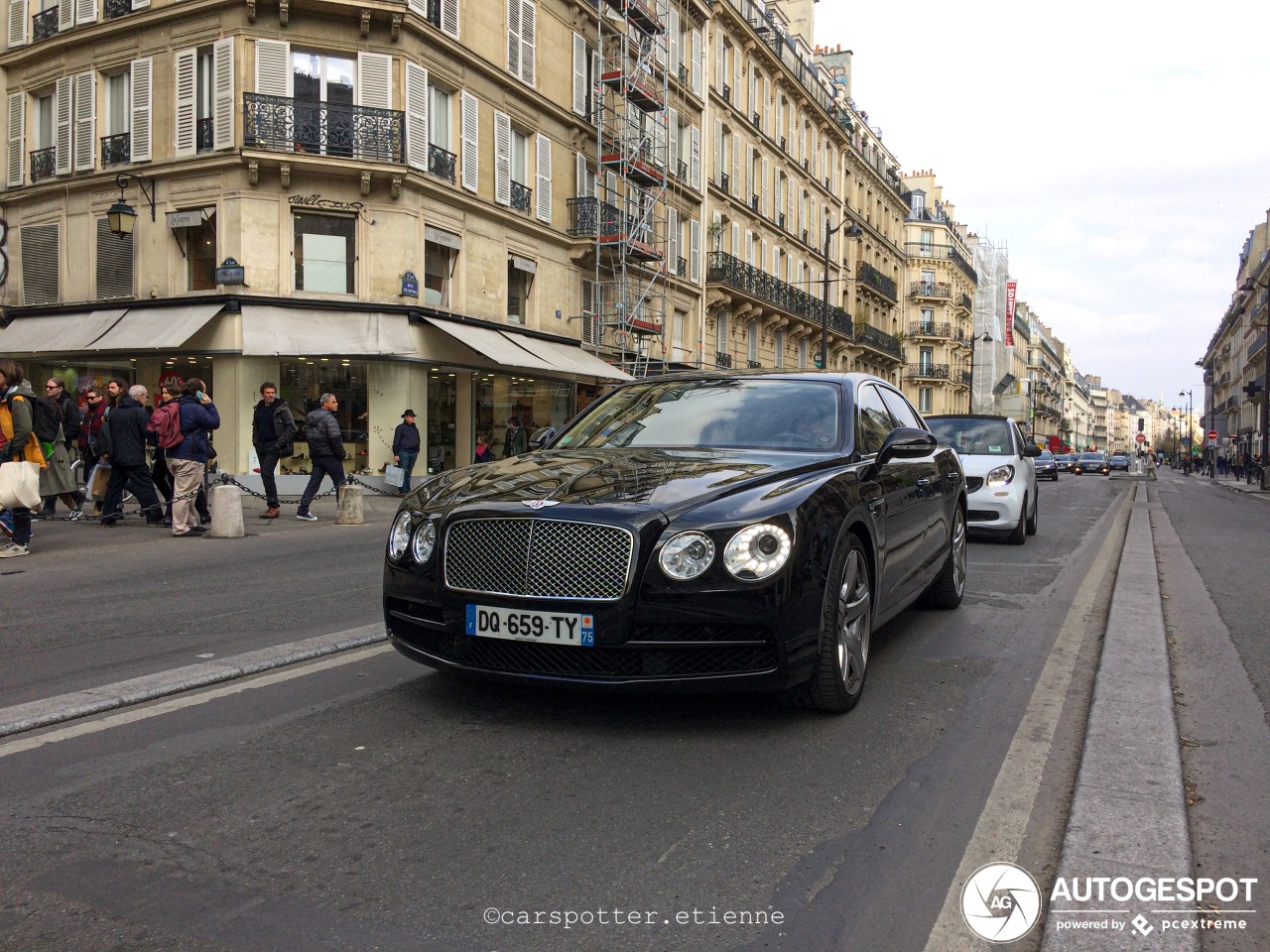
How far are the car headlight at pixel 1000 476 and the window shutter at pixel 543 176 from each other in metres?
17.7

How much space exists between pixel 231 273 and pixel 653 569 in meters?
19.5

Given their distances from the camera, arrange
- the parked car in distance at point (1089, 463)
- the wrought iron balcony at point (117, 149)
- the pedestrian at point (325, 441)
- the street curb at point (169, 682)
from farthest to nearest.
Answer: the parked car in distance at point (1089, 463) < the wrought iron balcony at point (117, 149) < the pedestrian at point (325, 441) < the street curb at point (169, 682)

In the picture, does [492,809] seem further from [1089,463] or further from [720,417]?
[1089,463]

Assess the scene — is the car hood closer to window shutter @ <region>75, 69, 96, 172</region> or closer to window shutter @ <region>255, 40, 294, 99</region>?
window shutter @ <region>255, 40, 294, 99</region>

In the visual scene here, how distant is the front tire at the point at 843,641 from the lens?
3.95 meters

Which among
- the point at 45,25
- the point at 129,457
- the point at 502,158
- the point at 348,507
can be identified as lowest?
the point at 348,507

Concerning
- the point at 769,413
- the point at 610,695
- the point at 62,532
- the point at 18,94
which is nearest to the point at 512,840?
the point at 610,695

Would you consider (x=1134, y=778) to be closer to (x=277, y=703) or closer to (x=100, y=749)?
(x=277, y=703)

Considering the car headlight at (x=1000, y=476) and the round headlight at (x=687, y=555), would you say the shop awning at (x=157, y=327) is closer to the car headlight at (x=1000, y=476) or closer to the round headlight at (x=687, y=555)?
the car headlight at (x=1000, y=476)

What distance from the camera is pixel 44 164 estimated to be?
930 inches

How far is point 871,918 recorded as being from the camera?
96.3 inches

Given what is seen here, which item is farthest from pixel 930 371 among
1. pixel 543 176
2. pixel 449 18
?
pixel 449 18

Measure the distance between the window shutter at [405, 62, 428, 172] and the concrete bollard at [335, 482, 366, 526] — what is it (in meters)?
9.99

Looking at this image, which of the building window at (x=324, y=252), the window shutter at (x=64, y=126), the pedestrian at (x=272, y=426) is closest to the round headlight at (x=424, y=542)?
the pedestrian at (x=272, y=426)
